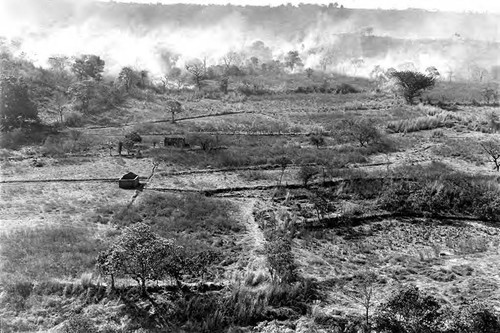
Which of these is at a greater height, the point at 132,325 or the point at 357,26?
the point at 357,26

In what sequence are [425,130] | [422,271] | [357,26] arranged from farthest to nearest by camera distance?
[357,26]
[425,130]
[422,271]

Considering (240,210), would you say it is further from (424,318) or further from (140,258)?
(424,318)

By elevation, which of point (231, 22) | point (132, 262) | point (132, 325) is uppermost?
point (231, 22)

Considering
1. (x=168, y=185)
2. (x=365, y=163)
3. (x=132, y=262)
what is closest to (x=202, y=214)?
(x=168, y=185)

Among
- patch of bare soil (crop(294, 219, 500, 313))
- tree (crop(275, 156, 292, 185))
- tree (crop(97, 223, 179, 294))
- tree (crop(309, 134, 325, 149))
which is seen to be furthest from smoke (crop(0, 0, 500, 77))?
patch of bare soil (crop(294, 219, 500, 313))

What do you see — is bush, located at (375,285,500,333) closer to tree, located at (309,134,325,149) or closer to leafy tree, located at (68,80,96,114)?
tree, located at (309,134,325,149)

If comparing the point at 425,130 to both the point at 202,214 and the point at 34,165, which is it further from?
the point at 34,165

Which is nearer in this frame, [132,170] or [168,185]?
[168,185]

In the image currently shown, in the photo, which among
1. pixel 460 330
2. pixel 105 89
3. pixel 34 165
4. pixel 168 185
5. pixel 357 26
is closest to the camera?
pixel 460 330
